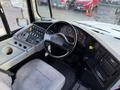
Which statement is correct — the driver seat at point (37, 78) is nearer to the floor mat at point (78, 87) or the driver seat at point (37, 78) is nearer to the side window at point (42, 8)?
the floor mat at point (78, 87)

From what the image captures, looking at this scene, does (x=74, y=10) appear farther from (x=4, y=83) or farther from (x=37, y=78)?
(x=4, y=83)

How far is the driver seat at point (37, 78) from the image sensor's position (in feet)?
5.26

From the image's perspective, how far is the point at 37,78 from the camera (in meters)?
1.71

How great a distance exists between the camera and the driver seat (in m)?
1.60

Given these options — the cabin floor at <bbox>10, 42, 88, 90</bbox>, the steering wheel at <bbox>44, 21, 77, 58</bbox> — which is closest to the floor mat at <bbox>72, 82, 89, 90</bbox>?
the cabin floor at <bbox>10, 42, 88, 90</bbox>

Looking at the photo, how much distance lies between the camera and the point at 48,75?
174 centimetres

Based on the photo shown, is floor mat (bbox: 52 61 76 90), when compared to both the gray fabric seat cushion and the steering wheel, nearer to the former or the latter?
the steering wheel

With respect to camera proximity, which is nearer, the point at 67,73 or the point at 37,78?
the point at 37,78

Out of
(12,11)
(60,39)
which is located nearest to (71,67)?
(60,39)

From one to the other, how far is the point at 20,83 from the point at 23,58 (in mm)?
342

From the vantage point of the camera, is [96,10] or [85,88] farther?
[96,10]

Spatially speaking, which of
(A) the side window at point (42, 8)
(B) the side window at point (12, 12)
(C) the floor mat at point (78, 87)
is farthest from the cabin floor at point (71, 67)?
(A) the side window at point (42, 8)

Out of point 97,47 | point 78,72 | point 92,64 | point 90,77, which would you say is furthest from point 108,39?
point 78,72

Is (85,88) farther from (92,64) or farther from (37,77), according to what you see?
(37,77)
